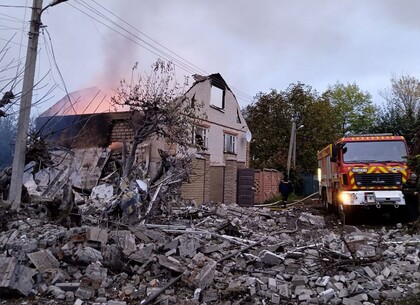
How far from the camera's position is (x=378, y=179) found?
Result: 41.1 feet

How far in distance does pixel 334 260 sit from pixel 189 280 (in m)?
2.64

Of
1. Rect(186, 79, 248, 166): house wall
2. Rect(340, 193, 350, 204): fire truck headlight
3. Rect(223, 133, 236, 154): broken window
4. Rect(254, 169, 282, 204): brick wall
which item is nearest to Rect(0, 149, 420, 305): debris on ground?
Rect(340, 193, 350, 204): fire truck headlight

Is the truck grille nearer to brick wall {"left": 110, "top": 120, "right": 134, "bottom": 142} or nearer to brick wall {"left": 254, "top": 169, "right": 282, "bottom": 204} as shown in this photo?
brick wall {"left": 110, "top": 120, "right": 134, "bottom": 142}

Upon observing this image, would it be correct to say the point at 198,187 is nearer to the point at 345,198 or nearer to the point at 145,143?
the point at 145,143

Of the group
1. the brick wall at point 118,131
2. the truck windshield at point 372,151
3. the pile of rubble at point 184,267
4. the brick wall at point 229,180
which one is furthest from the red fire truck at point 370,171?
the brick wall at point 118,131

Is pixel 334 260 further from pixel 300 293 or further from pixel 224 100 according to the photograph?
pixel 224 100

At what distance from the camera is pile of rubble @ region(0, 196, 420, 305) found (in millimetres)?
5812

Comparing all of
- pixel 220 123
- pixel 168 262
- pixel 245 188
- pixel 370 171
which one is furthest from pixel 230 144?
pixel 168 262

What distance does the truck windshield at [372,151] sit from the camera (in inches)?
506

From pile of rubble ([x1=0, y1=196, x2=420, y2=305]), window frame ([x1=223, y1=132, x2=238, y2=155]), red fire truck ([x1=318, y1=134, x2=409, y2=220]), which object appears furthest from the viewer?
window frame ([x1=223, y1=132, x2=238, y2=155])

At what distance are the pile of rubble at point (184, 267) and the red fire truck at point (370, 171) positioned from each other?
10.5ft

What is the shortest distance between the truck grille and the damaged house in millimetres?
5301

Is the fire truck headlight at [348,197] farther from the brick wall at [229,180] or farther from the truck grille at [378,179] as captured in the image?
the brick wall at [229,180]

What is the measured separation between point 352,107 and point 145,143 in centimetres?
3968
